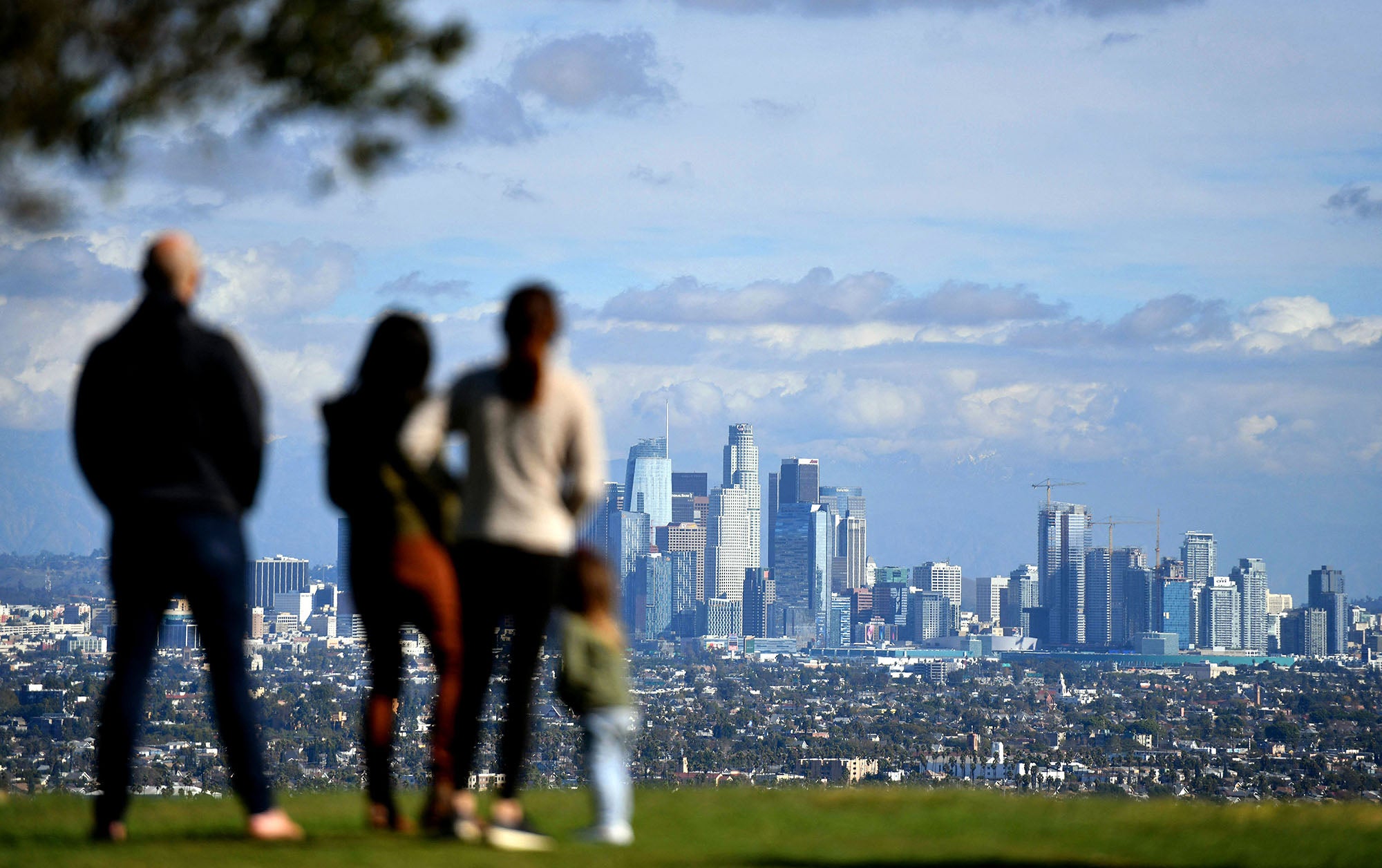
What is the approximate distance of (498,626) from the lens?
18.9 feet

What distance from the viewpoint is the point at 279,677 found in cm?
8775

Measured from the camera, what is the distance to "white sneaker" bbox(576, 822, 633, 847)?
237 inches

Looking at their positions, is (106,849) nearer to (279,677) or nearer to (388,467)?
(388,467)

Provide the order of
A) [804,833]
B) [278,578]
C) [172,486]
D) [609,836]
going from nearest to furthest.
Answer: [172,486] → [609,836] → [804,833] → [278,578]

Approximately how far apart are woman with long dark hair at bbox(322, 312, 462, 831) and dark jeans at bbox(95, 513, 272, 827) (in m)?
0.41

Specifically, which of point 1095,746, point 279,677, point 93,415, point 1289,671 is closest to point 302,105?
point 93,415

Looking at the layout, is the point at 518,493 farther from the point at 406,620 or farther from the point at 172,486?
the point at 172,486

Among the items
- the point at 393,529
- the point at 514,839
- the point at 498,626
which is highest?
the point at 393,529

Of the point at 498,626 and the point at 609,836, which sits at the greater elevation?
the point at 498,626

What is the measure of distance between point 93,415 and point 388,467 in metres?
1.03

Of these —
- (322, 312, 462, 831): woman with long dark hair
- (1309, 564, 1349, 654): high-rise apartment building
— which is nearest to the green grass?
(322, 312, 462, 831): woman with long dark hair

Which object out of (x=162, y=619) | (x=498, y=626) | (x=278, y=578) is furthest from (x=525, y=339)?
(x=278, y=578)

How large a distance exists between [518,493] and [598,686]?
804 millimetres

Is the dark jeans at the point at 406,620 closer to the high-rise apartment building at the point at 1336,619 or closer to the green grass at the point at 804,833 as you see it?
the green grass at the point at 804,833
